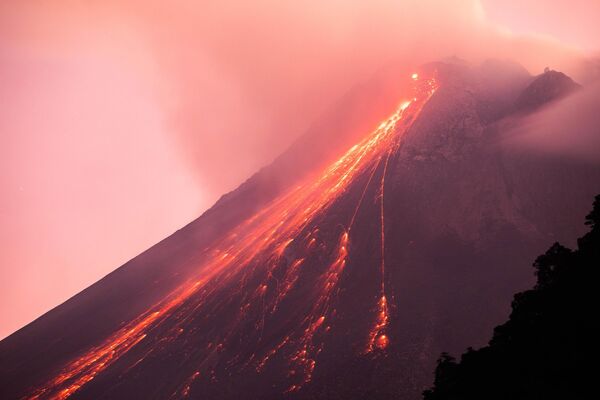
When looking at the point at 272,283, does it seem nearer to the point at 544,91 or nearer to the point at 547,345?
the point at 547,345

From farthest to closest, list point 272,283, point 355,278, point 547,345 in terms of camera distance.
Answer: point 272,283 → point 355,278 → point 547,345

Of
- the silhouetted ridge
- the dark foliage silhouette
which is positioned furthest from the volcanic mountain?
the dark foliage silhouette

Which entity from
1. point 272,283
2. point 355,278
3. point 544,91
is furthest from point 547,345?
point 544,91

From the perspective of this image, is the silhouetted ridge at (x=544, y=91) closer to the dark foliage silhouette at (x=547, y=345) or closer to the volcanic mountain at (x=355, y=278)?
the volcanic mountain at (x=355, y=278)

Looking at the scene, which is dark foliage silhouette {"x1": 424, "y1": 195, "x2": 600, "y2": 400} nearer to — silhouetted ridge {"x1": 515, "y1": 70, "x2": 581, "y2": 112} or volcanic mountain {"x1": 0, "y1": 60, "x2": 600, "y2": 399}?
volcanic mountain {"x1": 0, "y1": 60, "x2": 600, "y2": 399}

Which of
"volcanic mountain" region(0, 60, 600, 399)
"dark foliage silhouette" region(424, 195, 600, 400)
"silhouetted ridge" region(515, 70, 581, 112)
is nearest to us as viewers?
"dark foliage silhouette" region(424, 195, 600, 400)

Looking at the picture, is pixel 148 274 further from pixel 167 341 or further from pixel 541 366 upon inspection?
pixel 541 366
